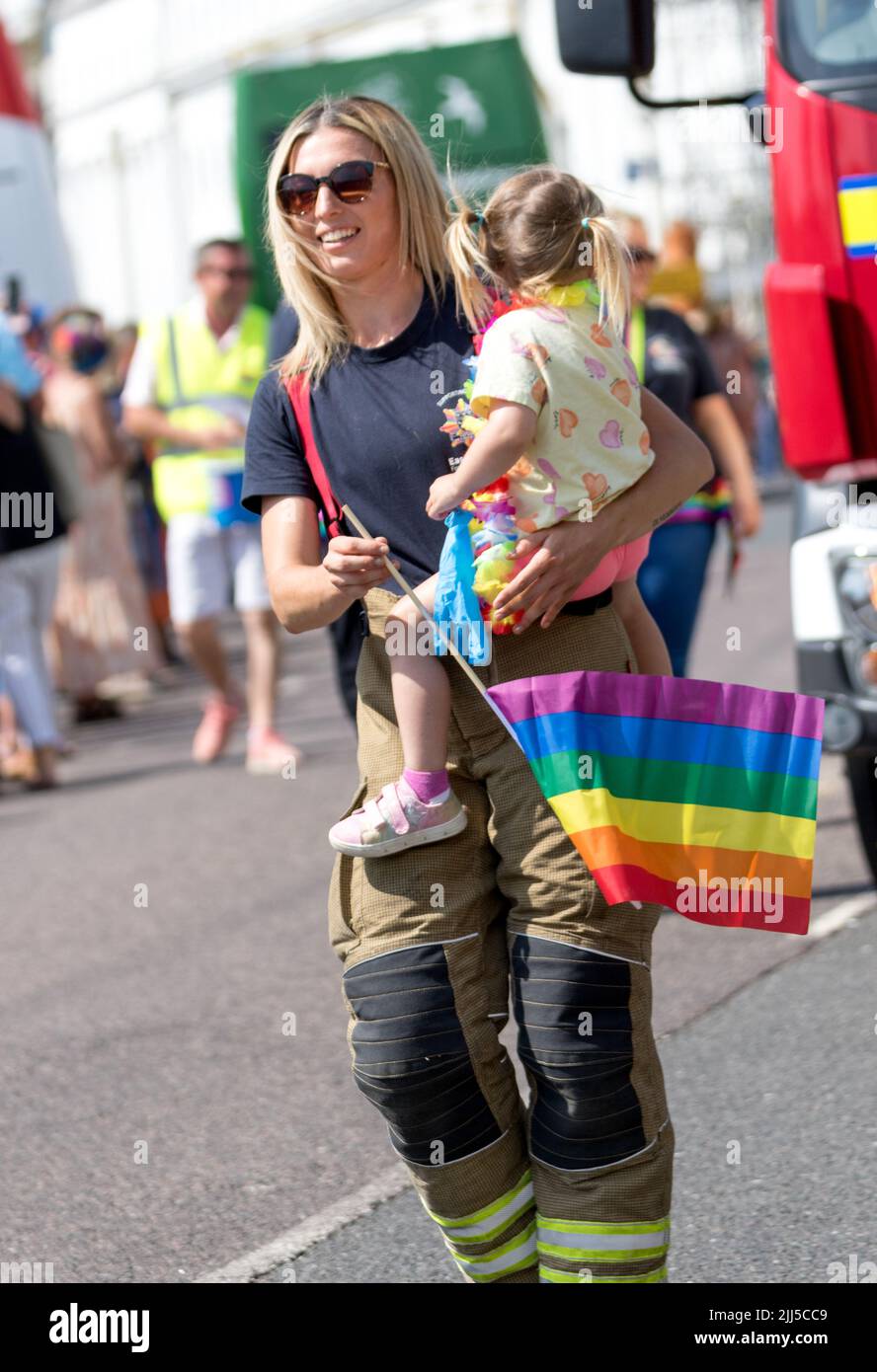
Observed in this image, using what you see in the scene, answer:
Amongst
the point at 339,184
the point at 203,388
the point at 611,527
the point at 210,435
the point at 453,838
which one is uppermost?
the point at 339,184

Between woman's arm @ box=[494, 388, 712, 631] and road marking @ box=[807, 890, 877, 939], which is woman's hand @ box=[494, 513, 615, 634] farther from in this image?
road marking @ box=[807, 890, 877, 939]

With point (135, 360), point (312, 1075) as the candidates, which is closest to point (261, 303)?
point (135, 360)

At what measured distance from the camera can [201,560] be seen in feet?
30.0

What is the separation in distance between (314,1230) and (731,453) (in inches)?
126

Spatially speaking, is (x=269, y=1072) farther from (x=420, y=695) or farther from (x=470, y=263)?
(x=470, y=263)

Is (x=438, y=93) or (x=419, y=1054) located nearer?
(x=419, y=1054)

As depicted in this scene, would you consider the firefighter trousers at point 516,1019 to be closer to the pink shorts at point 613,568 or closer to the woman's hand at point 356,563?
the pink shorts at point 613,568

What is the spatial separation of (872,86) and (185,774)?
200 inches

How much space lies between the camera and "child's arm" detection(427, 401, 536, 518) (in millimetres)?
2936

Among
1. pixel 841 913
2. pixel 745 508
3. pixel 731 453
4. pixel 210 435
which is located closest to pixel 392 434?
pixel 841 913

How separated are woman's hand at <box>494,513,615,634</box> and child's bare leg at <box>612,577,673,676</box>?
0.24 meters

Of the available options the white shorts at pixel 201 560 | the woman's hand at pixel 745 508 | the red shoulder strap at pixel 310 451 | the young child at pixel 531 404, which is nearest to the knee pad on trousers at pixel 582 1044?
the young child at pixel 531 404

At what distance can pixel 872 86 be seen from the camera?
209 inches

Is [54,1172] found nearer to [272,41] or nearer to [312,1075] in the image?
[312,1075]
